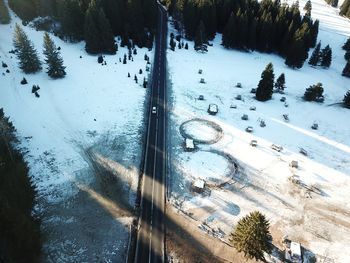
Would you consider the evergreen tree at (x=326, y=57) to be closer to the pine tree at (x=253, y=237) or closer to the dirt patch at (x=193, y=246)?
the dirt patch at (x=193, y=246)

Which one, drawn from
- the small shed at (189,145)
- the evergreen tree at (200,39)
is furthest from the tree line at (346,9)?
the small shed at (189,145)

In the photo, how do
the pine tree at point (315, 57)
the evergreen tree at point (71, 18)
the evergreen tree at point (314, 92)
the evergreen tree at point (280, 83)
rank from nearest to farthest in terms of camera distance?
the evergreen tree at point (314, 92), the evergreen tree at point (280, 83), the evergreen tree at point (71, 18), the pine tree at point (315, 57)

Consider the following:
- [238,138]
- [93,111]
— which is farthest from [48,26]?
[238,138]

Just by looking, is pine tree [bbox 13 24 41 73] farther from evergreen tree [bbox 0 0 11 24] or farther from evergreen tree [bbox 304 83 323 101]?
evergreen tree [bbox 304 83 323 101]

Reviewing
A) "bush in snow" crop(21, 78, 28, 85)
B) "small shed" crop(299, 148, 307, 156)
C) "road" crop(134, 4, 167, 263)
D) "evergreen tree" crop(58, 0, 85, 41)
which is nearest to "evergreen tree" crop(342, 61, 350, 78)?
"small shed" crop(299, 148, 307, 156)

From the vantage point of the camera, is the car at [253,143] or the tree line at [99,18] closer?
the car at [253,143]

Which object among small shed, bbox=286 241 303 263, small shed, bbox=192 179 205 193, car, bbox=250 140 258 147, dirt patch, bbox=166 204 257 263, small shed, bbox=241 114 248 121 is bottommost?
dirt patch, bbox=166 204 257 263
